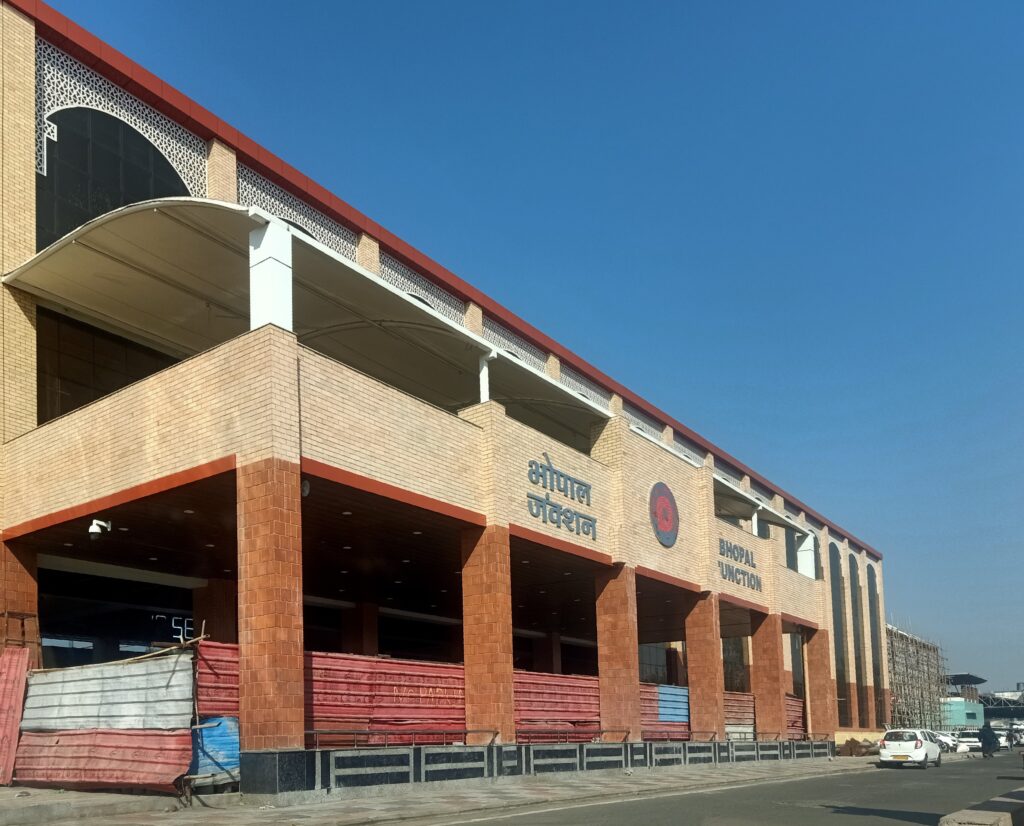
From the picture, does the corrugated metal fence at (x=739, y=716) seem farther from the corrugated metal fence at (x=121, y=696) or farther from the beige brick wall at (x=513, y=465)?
the corrugated metal fence at (x=121, y=696)

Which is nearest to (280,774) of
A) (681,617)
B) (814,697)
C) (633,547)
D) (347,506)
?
(347,506)

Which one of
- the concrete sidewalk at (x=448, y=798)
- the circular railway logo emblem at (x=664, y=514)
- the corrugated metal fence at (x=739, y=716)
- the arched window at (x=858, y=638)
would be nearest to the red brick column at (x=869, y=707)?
the arched window at (x=858, y=638)

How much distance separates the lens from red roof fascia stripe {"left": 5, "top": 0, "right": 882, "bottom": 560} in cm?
2206

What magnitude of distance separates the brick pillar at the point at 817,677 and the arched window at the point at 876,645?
2334 centimetres

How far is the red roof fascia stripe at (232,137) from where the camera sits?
2206cm

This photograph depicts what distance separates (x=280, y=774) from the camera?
51.6ft

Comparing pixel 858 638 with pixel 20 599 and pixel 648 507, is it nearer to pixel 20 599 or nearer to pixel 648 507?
pixel 648 507

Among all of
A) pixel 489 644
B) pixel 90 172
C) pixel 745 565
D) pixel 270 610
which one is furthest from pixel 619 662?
pixel 90 172

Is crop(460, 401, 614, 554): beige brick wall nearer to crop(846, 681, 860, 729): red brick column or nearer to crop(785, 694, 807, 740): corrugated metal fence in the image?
crop(785, 694, 807, 740): corrugated metal fence

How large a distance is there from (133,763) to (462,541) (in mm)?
8800

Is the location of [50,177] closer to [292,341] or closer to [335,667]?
[292,341]

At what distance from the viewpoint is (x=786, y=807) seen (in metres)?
17.0

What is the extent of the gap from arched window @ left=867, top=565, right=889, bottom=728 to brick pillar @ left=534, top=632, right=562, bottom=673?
2830 centimetres

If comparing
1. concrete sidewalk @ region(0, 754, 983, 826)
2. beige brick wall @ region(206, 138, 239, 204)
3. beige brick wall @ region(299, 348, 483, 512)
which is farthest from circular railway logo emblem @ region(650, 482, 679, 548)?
beige brick wall @ region(206, 138, 239, 204)
